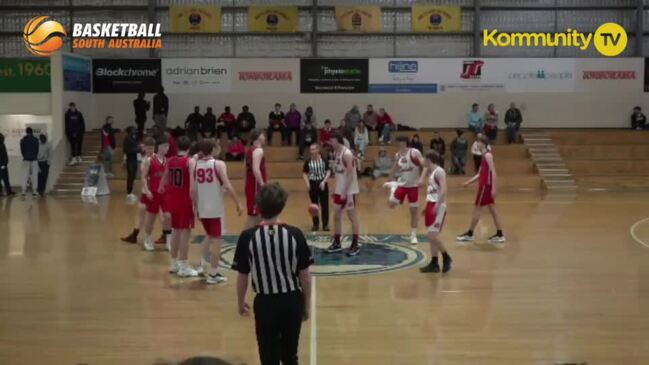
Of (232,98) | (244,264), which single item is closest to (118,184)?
(232,98)

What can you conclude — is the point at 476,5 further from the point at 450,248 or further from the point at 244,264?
the point at 244,264

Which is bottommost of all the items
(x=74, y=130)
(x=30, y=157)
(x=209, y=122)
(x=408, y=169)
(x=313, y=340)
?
(x=313, y=340)

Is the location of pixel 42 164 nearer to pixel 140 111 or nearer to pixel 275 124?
pixel 140 111

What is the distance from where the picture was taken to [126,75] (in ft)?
92.2

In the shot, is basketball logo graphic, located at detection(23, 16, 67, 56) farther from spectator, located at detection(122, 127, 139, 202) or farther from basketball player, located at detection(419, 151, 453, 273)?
basketball player, located at detection(419, 151, 453, 273)

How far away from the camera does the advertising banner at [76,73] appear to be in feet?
79.8

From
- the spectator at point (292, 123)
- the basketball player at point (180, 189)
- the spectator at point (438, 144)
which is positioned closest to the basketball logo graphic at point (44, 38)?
the spectator at point (292, 123)

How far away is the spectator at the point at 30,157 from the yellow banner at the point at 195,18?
8.32 metres

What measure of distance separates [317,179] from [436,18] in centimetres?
1627

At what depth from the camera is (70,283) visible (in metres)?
9.76

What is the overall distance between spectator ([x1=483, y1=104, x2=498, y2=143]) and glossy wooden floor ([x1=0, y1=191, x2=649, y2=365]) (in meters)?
12.4

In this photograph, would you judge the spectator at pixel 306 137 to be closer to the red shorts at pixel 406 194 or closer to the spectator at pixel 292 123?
the spectator at pixel 292 123

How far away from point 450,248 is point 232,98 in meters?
17.5

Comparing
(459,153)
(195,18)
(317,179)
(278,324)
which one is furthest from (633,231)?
(195,18)
